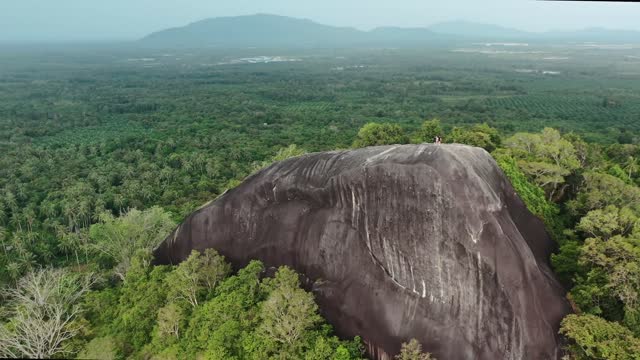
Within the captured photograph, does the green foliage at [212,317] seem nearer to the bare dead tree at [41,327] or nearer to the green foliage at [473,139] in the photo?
the bare dead tree at [41,327]

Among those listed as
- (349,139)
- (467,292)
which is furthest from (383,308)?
(349,139)

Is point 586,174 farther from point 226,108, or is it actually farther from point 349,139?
point 226,108

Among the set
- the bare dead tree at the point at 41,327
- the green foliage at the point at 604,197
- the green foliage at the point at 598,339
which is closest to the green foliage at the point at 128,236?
the bare dead tree at the point at 41,327

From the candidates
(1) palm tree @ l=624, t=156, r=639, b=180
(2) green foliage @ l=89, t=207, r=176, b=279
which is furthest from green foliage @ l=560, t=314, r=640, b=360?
(1) palm tree @ l=624, t=156, r=639, b=180

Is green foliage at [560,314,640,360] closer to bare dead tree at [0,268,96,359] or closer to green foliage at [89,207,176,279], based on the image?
bare dead tree at [0,268,96,359]

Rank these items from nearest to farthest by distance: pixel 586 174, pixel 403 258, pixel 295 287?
1. pixel 403 258
2. pixel 295 287
3. pixel 586 174

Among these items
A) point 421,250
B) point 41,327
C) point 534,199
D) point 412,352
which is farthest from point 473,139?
point 41,327

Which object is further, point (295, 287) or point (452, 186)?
point (295, 287)
